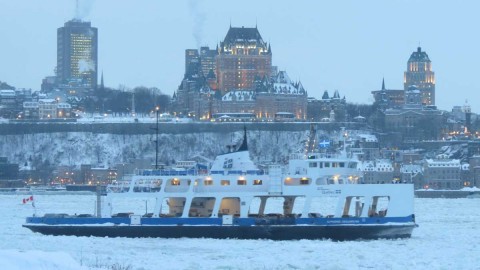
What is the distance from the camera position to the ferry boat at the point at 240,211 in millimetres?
50750

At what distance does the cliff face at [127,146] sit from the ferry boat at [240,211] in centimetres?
11898

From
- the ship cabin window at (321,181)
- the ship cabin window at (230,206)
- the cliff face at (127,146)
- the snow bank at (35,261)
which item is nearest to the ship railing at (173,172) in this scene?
the ship cabin window at (230,206)

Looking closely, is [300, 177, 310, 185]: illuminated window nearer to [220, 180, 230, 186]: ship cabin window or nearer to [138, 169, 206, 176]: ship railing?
[220, 180, 230, 186]: ship cabin window

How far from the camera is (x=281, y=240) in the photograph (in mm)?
50469

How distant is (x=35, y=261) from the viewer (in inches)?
1212

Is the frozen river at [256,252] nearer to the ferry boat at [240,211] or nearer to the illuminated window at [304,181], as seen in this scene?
the ferry boat at [240,211]

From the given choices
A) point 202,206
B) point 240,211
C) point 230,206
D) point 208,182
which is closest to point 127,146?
point 202,206

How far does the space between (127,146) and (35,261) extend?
148135 mm

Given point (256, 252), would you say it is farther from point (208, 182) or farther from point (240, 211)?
point (208, 182)

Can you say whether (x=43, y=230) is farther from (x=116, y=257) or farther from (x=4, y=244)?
(x=116, y=257)

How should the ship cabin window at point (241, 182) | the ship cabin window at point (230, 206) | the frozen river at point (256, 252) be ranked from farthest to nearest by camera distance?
1. the ship cabin window at point (230, 206)
2. the ship cabin window at point (241, 182)
3. the frozen river at point (256, 252)

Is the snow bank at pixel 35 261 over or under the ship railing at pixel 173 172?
under

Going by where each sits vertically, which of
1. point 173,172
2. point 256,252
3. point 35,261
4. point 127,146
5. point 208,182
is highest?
point 127,146

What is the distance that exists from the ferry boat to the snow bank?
18.7m
